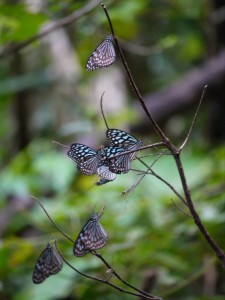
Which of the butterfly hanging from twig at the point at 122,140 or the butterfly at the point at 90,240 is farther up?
the butterfly hanging from twig at the point at 122,140

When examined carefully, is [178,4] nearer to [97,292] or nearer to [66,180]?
[66,180]

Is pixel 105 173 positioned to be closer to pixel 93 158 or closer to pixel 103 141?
pixel 93 158

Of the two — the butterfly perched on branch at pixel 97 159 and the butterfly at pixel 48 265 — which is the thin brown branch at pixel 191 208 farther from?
the butterfly at pixel 48 265

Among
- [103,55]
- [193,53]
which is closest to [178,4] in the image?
[193,53]

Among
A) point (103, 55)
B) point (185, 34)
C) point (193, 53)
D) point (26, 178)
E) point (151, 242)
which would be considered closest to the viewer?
point (103, 55)

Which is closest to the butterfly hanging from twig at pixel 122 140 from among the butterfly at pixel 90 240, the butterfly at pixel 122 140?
the butterfly at pixel 122 140
